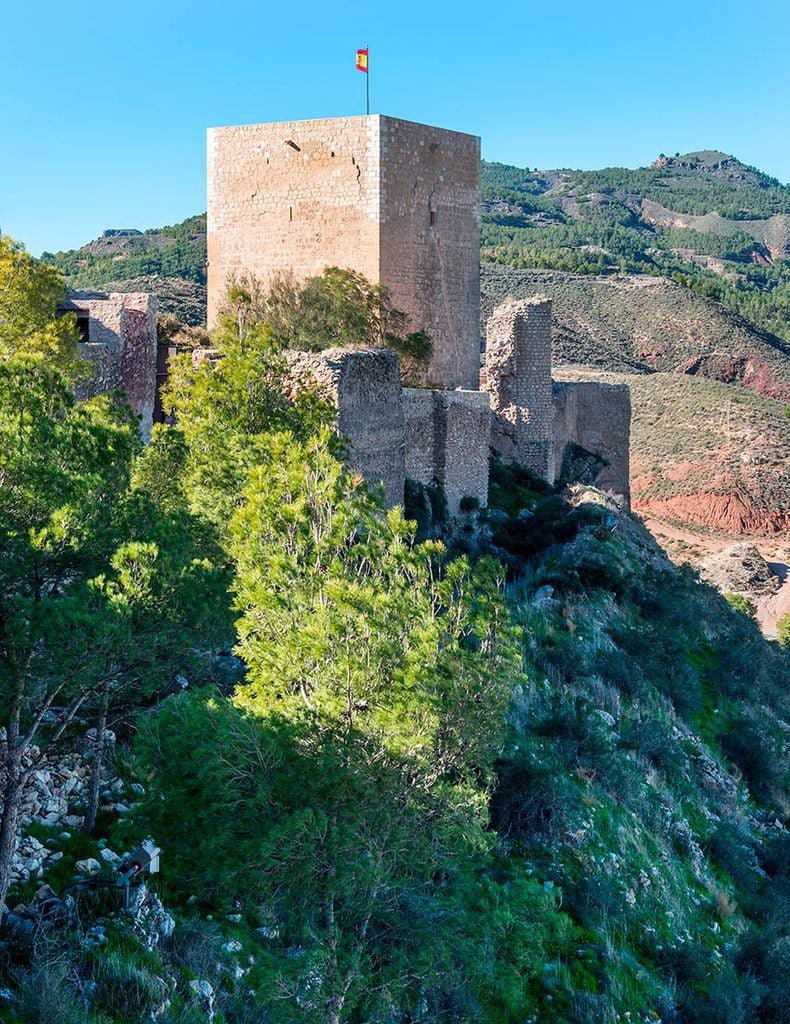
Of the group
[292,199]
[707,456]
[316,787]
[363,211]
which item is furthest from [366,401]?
[707,456]

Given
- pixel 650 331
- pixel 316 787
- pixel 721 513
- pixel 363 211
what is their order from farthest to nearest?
1. pixel 650 331
2. pixel 721 513
3. pixel 363 211
4. pixel 316 787

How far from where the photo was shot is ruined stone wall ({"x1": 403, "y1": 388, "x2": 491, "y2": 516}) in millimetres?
16688

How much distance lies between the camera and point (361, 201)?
20141mm

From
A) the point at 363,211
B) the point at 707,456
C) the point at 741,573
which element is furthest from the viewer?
the point at 707,456

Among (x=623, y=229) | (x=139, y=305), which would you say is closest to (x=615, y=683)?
Answer: (x=139, y=305)

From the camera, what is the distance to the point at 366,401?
13.3 metres

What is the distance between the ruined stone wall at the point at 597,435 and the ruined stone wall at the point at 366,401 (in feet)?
40.7

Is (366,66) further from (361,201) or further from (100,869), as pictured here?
(100,869)

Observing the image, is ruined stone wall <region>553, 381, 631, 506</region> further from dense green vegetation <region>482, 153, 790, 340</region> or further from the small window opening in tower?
dense green vegetation <region>482, 153, 790, 340</region>

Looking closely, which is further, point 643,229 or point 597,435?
point 643,229

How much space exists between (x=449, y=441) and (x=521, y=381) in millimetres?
6025

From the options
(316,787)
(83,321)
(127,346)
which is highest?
(83,321)

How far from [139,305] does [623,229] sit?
106333 mm

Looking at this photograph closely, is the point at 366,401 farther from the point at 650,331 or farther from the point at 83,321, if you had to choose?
the point at 650,331
